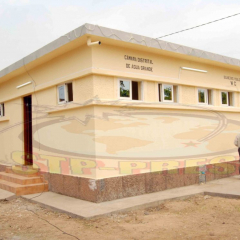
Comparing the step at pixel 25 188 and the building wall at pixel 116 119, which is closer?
the building wall at pixel 116 119

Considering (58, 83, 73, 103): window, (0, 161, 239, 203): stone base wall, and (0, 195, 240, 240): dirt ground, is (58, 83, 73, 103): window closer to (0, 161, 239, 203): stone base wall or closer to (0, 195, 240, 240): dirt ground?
(0, 161, 239, 203): stone base wall

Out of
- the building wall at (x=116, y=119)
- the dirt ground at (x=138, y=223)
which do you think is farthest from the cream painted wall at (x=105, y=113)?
the dirt ground at (x=138, y=223)

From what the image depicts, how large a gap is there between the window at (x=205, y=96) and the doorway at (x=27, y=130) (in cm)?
601

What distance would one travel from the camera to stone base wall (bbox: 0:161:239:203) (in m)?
7.74

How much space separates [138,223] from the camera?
6480 millimetres

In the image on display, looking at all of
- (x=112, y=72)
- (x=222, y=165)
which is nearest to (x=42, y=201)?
(x=112, y=72)

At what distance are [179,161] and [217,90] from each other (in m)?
3.33

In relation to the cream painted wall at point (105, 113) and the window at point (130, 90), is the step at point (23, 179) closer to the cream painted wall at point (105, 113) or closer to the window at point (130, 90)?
the cream painted wall at point (105, 113)

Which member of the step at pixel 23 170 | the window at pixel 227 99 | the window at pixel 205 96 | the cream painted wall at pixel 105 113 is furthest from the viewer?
the window at pixel 227 99

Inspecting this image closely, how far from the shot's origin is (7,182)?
33.0 feet

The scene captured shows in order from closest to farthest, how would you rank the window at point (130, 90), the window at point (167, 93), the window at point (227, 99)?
the window at point (130, 90)
the window at point (167, 93)
the window at point (227, 99)

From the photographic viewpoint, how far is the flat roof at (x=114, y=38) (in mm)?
7578

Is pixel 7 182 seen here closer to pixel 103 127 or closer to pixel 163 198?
pixel 103 127

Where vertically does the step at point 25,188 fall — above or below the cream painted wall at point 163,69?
below
